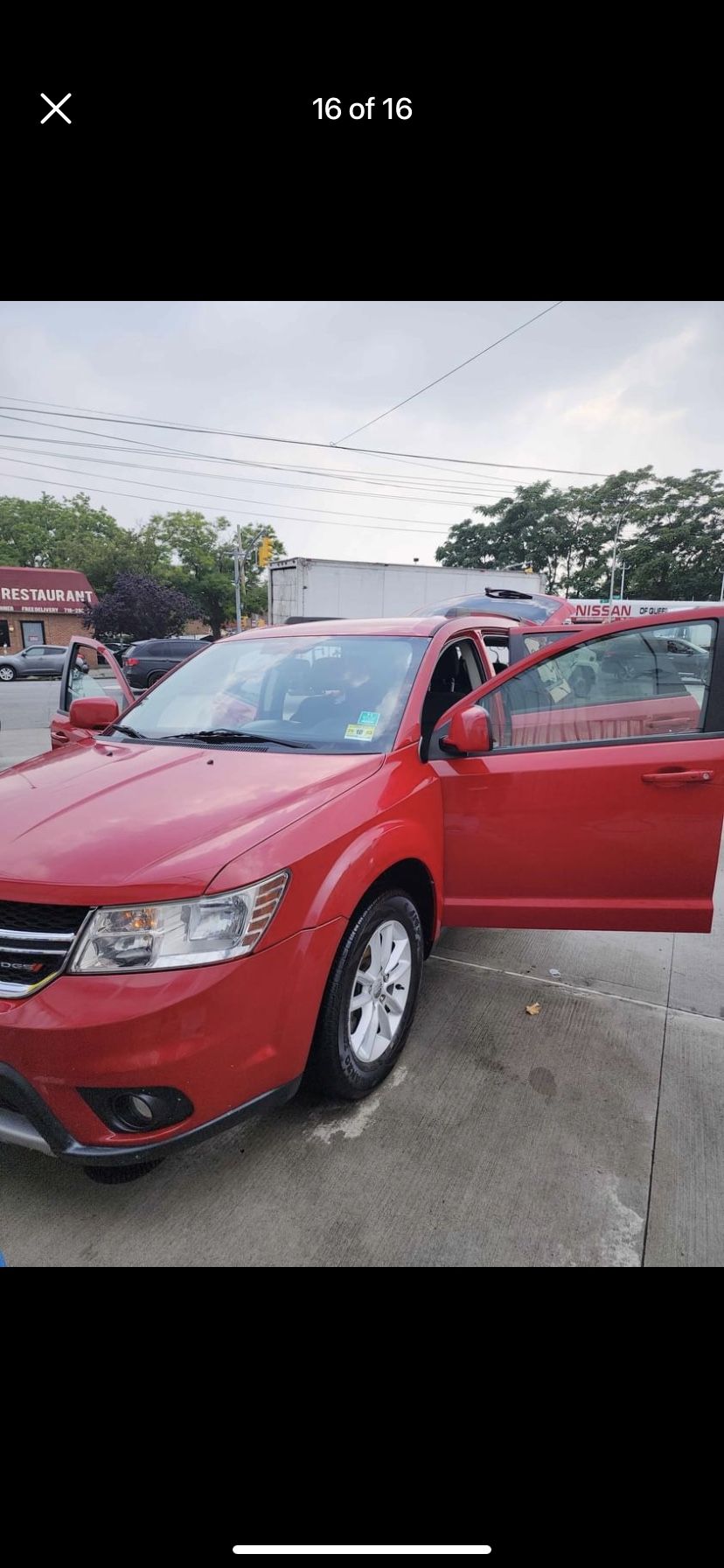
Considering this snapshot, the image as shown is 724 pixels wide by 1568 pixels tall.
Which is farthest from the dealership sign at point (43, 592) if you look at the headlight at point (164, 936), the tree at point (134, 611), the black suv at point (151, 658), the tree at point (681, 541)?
the headlight at point (164, 936)

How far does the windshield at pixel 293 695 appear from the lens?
8.86 ft

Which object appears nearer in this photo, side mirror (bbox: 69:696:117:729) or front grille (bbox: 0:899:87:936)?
front grille (bbox: 0:899:87:936)

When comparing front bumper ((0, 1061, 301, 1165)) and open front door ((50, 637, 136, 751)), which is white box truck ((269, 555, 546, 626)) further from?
front bumper ((0, 1061, 301, 1165))

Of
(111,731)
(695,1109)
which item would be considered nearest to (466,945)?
(695,1109)

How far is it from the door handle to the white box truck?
1178cm

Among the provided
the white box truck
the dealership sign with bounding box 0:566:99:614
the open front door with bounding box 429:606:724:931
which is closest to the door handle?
the open front door with bounding box 429:606:724:931

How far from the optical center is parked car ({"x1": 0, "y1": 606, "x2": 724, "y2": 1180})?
1.64 meters

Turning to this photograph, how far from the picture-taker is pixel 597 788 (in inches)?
103

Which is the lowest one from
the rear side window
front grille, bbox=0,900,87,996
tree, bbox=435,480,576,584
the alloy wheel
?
the alloy wheel

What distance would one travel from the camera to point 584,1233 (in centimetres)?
185

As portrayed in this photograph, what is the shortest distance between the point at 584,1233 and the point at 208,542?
173ft

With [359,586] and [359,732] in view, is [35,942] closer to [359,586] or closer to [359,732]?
[359,732]

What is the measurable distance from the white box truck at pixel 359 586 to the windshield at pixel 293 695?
1076cm

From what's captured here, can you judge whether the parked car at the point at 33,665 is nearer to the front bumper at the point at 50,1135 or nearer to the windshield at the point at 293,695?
the windshield at the point at 293,695
